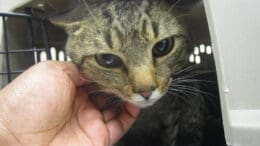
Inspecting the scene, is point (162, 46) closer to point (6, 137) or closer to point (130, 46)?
point (130, 46)

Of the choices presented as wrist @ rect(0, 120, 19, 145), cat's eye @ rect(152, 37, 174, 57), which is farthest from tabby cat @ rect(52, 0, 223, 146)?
wrist @ rect(0, 120, 19, 145)

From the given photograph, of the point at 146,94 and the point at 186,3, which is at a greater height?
the point at 186,3

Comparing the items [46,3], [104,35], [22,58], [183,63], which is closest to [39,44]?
[22,58]

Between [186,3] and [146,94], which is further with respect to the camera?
[186,3]

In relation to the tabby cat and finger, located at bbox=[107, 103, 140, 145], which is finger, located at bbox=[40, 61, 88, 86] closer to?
the tabby cat

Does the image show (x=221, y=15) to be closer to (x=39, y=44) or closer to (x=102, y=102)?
(x=102, y=102)

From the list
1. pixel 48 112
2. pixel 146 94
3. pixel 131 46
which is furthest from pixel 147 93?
pixel 48 112

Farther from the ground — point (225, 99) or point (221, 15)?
point (221, 15)
